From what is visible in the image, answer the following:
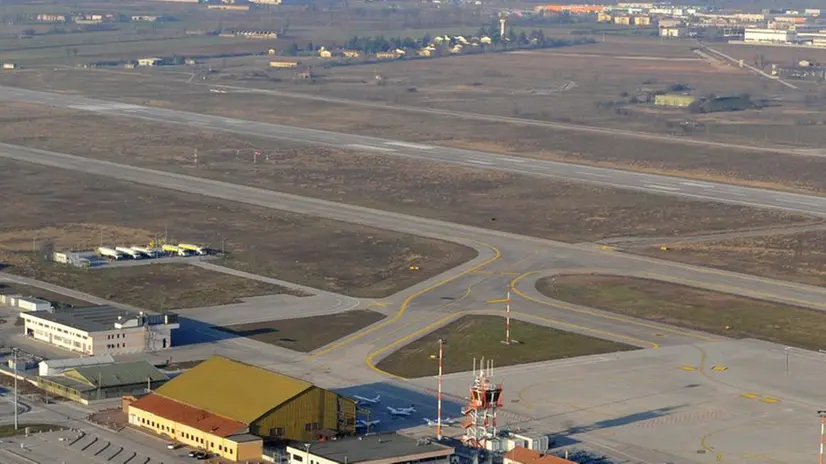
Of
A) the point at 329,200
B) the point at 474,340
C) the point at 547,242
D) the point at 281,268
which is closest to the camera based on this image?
the point at 474,340

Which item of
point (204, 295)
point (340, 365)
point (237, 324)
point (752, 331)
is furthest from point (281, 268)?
point (752, 331)

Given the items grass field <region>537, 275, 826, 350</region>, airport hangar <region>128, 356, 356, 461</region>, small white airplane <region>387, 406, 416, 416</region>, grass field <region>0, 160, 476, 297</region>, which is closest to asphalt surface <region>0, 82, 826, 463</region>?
small white airplane <region>387, 406, 416, 416</region>

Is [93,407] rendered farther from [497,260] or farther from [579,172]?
[579,172]

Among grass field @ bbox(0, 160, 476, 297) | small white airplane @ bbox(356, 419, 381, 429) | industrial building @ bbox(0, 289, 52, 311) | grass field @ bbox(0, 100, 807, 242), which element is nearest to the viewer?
small white airplane @ bbox(356, 419, 381, 429)

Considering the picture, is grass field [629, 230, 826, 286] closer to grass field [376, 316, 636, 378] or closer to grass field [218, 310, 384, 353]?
grass field [376, 316, 636, 378]

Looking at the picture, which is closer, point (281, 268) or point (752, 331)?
point (752, 331)

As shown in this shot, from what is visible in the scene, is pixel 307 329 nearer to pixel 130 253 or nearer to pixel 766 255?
pixel 130 253

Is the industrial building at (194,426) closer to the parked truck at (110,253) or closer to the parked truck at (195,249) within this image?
the parked truck at (110,253)
